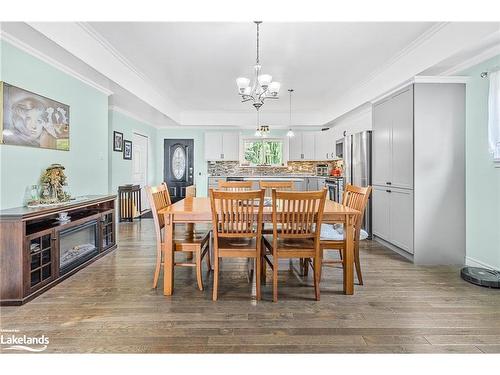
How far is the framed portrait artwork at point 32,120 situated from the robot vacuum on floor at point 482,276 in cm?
461

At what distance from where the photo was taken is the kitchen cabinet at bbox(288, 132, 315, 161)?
332 inches

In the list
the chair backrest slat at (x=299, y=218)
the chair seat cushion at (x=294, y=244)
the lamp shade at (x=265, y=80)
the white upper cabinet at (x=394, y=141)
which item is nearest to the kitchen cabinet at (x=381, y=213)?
the white upper cabinet at (x=394, y=141)

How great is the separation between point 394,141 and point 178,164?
612 cm

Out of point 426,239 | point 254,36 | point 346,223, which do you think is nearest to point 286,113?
point 254,36

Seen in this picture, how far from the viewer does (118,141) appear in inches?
252

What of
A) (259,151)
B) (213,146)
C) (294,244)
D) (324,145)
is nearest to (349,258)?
(294,244)

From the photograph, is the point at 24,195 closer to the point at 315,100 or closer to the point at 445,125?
the point at 445,125

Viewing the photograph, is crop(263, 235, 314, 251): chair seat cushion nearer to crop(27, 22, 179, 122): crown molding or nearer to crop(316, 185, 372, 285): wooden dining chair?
crop(316, 185, 372, 285): wooden dining chair

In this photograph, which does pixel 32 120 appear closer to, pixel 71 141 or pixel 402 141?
pixel 71 141

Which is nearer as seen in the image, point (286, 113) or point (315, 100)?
point (315, 100)

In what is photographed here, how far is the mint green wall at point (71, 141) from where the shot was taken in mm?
2842

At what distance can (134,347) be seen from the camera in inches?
76.4

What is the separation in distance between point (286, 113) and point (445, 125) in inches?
182

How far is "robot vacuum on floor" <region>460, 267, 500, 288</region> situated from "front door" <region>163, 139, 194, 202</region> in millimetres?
6976
